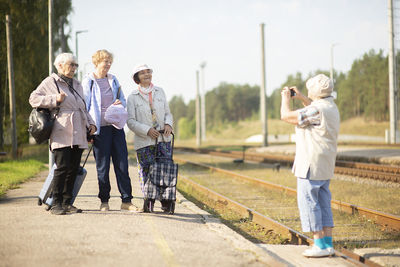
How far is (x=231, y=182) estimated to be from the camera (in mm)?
14516

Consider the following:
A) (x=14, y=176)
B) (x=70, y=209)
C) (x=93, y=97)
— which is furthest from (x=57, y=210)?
(x=14, y=176)

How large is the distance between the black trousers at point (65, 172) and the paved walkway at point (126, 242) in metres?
0.30

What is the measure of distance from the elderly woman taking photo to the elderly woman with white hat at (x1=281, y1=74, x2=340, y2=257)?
109 inches

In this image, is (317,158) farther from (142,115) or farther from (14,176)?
(14,176)

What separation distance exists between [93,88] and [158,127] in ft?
3.62

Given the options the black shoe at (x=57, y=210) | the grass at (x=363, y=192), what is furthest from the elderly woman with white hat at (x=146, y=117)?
the grass at (x=363, y=192)

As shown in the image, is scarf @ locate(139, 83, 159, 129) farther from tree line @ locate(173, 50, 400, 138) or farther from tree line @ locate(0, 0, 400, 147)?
tree line @ locate(173, 50, 400, 138)

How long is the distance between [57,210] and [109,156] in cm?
105

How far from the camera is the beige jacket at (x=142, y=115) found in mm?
7078

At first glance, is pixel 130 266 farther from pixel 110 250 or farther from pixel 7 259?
pixel 7 259

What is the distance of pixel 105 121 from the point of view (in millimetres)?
6988

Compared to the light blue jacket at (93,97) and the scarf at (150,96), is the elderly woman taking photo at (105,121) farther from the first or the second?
the scarf at (150,96)

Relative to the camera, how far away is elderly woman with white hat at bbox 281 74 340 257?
5.13 m

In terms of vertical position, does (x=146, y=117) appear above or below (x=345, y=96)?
below
